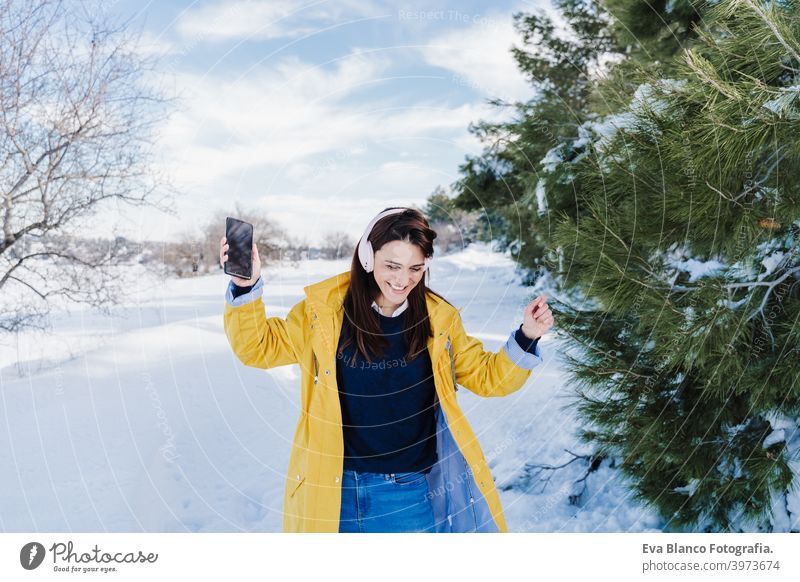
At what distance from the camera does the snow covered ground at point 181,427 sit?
1.71 meters

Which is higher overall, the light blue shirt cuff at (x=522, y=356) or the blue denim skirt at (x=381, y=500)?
the light blue shirt cuff at (x=522, y=356)

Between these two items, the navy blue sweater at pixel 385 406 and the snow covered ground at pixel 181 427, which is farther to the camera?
the snow covered ground at pixel 181 427

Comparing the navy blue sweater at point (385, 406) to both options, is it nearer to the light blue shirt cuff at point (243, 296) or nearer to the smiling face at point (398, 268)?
the smiling face at point (398, 268)

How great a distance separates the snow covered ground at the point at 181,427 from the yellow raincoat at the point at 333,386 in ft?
1.21

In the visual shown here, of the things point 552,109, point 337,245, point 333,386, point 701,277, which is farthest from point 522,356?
point 552,109

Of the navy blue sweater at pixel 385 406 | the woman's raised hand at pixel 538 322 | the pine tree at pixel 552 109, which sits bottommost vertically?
the navy blue sweater at pixel 385 406

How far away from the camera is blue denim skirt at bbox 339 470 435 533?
1094 millimetres

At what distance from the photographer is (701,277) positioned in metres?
1.20

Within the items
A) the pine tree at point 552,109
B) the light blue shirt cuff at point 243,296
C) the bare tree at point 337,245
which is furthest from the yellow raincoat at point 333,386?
the pine tree at point 552,109

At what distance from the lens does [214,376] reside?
9.22ft

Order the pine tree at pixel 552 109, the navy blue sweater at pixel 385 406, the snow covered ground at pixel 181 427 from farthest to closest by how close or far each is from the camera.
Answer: the snow covered ground at pixel 181 427 → the pine tree at pixel 552 109 → the navy blue sweater at pixel 385 406

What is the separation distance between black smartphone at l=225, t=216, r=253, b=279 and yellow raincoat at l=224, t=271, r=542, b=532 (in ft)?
0.15
